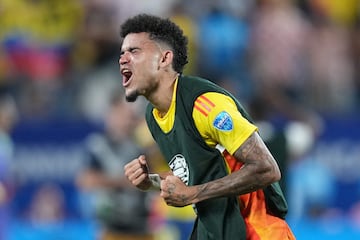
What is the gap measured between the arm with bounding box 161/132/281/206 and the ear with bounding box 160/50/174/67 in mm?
680

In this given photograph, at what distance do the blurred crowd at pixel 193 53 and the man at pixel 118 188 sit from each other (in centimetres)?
297

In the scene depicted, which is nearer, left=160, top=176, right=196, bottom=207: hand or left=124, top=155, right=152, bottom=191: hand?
left=160, top=176, right=196, bottom=207: hand

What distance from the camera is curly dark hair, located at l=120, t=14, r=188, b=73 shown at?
5.55 metres

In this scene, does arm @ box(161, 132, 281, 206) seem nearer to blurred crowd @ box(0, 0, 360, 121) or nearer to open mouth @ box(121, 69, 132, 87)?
open mouth @ box(121, 69, 132, 87)

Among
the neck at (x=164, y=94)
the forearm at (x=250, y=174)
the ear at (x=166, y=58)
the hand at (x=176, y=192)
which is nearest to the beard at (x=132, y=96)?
the neck at (x=164, y=94)

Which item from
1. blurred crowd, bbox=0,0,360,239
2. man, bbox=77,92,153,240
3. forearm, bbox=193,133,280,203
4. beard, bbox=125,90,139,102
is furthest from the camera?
blurred crowd, bbox=0,0,360,239

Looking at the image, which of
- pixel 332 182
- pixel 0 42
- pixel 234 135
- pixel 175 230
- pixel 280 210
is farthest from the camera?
pixel 0 42

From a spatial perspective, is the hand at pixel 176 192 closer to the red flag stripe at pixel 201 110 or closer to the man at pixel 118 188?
the red flag stripe at pixel 201 110

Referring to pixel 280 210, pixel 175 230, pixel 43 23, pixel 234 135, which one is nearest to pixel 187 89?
pixel 234 135

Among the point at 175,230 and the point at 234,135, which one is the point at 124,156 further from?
the point at 234,135

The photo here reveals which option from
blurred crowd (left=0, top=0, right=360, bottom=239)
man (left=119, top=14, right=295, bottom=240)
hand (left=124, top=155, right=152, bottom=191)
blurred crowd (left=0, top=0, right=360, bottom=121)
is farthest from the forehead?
blurred crowd (left=0, top=0, right=360, bottom=121)

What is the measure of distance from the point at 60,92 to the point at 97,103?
519mm

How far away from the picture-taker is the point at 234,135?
16.8ft

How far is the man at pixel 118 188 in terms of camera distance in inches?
363
